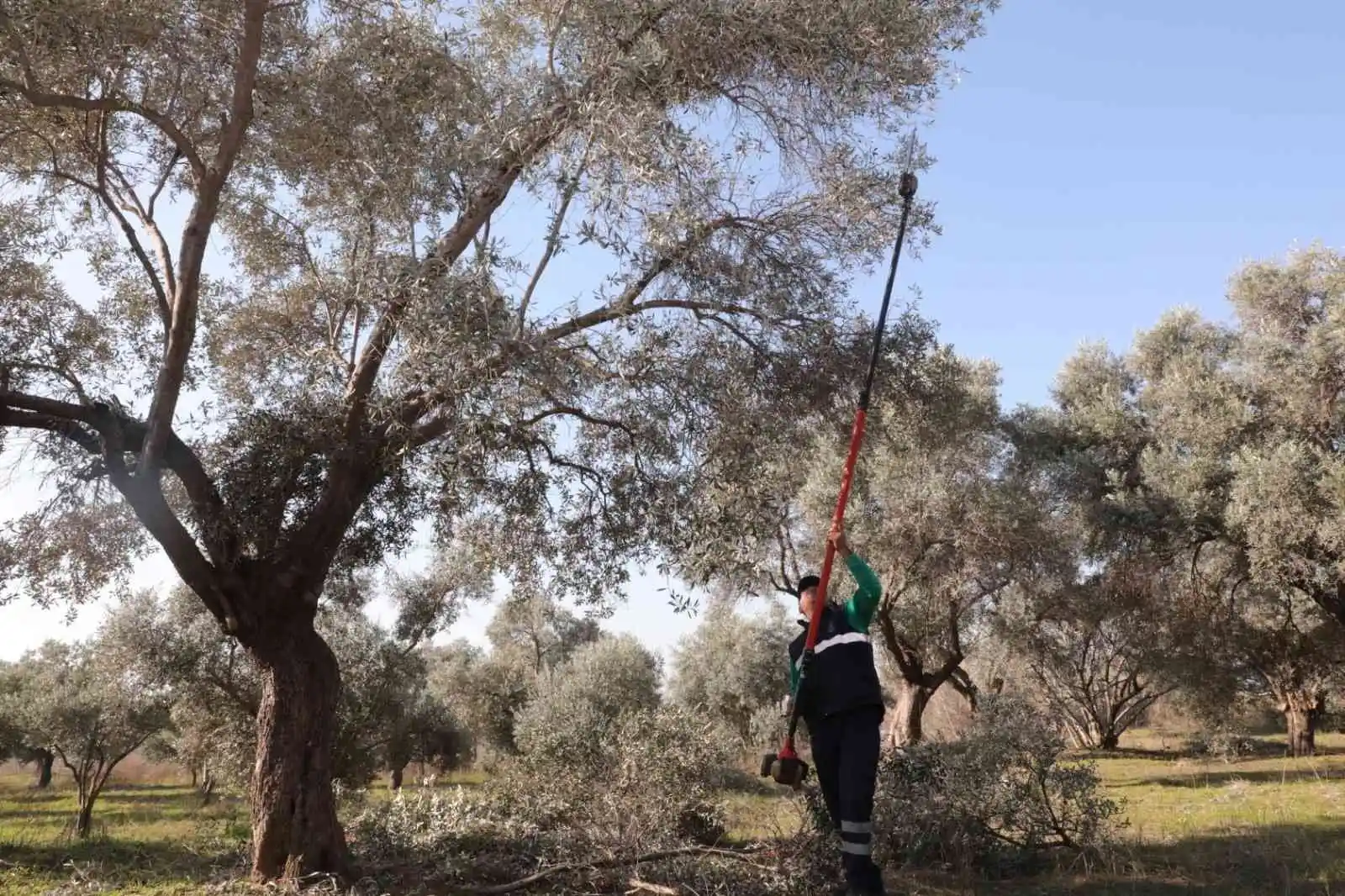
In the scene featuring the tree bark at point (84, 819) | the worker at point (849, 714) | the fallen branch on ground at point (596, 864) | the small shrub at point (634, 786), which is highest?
the worker at point (849, 714)

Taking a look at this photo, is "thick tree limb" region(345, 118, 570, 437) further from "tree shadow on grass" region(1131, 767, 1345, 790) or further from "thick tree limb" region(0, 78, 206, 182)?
"tree shadow on grass" region(1131, 767, 1345, 790)

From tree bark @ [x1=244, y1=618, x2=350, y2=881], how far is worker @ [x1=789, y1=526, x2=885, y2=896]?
16.8 ft

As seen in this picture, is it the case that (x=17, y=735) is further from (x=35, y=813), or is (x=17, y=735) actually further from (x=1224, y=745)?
(x=1224, y=745)

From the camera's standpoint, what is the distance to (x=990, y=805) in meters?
8.66

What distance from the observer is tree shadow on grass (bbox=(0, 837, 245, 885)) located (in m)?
9.97

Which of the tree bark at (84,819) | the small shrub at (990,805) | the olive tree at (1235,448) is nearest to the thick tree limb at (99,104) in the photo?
the small shrub at (990,805)

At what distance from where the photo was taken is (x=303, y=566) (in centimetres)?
917

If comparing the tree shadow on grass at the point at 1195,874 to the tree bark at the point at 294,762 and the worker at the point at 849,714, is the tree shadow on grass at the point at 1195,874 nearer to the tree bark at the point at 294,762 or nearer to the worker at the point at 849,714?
the worker at the point at 849,714

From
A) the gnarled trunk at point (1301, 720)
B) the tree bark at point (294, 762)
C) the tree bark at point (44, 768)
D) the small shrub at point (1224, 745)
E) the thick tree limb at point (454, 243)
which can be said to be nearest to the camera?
the thick tree limb at point (454, 243)

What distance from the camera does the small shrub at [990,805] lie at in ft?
28.0

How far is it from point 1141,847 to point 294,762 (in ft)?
28.5

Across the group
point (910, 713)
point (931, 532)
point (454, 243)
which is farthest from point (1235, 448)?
point (454, 243)

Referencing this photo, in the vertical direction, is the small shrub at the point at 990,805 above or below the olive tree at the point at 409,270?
below

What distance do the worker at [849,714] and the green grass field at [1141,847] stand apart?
6.11 feet
